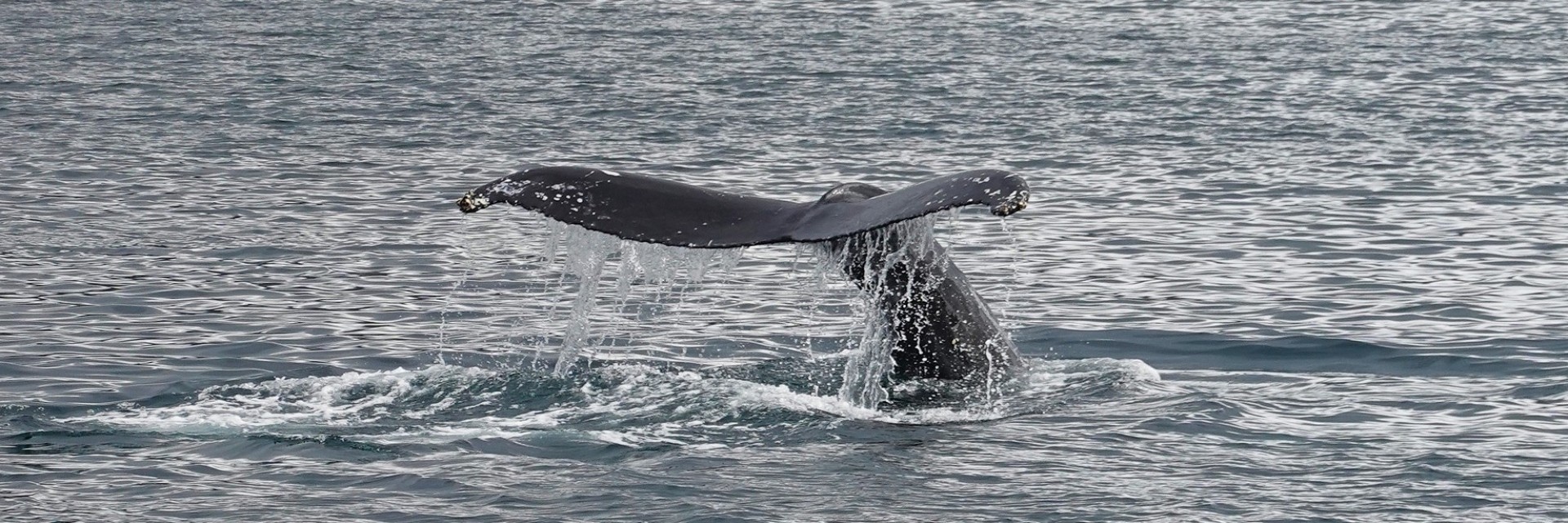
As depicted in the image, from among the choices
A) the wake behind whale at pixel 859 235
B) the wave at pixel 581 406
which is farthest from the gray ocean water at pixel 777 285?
the wake behind whale at pixel 859 235

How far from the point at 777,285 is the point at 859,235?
523 cm

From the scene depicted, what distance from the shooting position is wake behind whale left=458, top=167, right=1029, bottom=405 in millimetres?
7676

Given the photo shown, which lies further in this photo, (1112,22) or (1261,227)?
(1112,22)

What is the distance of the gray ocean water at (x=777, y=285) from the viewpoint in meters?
7.95

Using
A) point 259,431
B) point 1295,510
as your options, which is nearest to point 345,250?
point 259,431

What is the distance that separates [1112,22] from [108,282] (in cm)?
2068

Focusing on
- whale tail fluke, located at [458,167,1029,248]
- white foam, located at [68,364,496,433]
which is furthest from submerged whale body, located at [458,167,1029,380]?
white foam, located at [68,364,496,433]

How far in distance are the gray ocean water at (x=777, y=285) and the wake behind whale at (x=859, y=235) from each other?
7.5 inches

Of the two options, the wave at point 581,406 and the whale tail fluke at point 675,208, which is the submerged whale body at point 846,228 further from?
the wave at point 581,406

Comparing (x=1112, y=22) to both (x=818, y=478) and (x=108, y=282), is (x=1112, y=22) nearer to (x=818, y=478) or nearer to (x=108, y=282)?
(x=108, y=282)

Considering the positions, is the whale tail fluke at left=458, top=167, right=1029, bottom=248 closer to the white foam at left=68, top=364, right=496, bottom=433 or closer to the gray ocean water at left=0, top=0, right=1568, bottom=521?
the gray ocean water at left=0, top=0, right=1568, bottom=521

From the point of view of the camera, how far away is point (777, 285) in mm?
13430

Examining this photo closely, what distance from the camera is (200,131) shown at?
2170cm

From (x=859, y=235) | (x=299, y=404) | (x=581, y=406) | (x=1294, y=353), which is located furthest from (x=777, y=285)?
(x=859, y=235)
